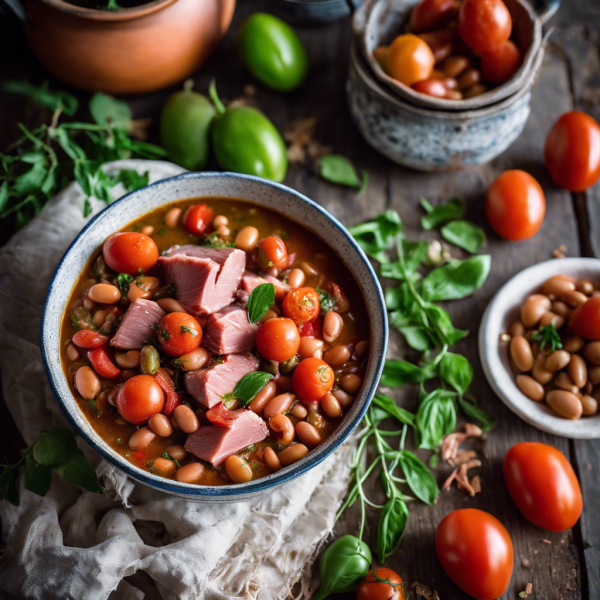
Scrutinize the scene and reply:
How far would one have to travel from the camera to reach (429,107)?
2.82 m

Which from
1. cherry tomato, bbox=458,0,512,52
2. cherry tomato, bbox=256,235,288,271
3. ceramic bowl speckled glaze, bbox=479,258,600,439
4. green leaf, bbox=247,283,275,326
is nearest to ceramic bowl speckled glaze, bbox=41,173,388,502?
cherry tomato, bbox=256,235,288,271

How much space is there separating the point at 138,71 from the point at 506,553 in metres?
2.85

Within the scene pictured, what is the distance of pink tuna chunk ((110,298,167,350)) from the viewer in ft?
7.58

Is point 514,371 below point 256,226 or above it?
below

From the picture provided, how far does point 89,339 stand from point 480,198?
2.16 m

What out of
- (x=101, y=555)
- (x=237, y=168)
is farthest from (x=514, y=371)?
(x=101, y=555)

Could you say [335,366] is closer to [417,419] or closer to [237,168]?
[417,419]

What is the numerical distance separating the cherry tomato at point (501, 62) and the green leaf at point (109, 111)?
1906mm

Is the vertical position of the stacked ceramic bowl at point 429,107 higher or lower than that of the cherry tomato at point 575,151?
higher

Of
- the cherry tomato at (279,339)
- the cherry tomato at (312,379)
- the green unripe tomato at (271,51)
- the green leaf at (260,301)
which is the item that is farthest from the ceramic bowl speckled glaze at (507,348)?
the green unripe tomato at (271,51)

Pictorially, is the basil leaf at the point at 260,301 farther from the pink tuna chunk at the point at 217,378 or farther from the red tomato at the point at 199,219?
the red tomato at the point at 199,219

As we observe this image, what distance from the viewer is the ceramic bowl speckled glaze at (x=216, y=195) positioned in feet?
6.96

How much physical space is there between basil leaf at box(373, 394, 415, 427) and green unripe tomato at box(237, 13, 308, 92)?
1795 millimetres

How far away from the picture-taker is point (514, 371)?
9.29 ft
